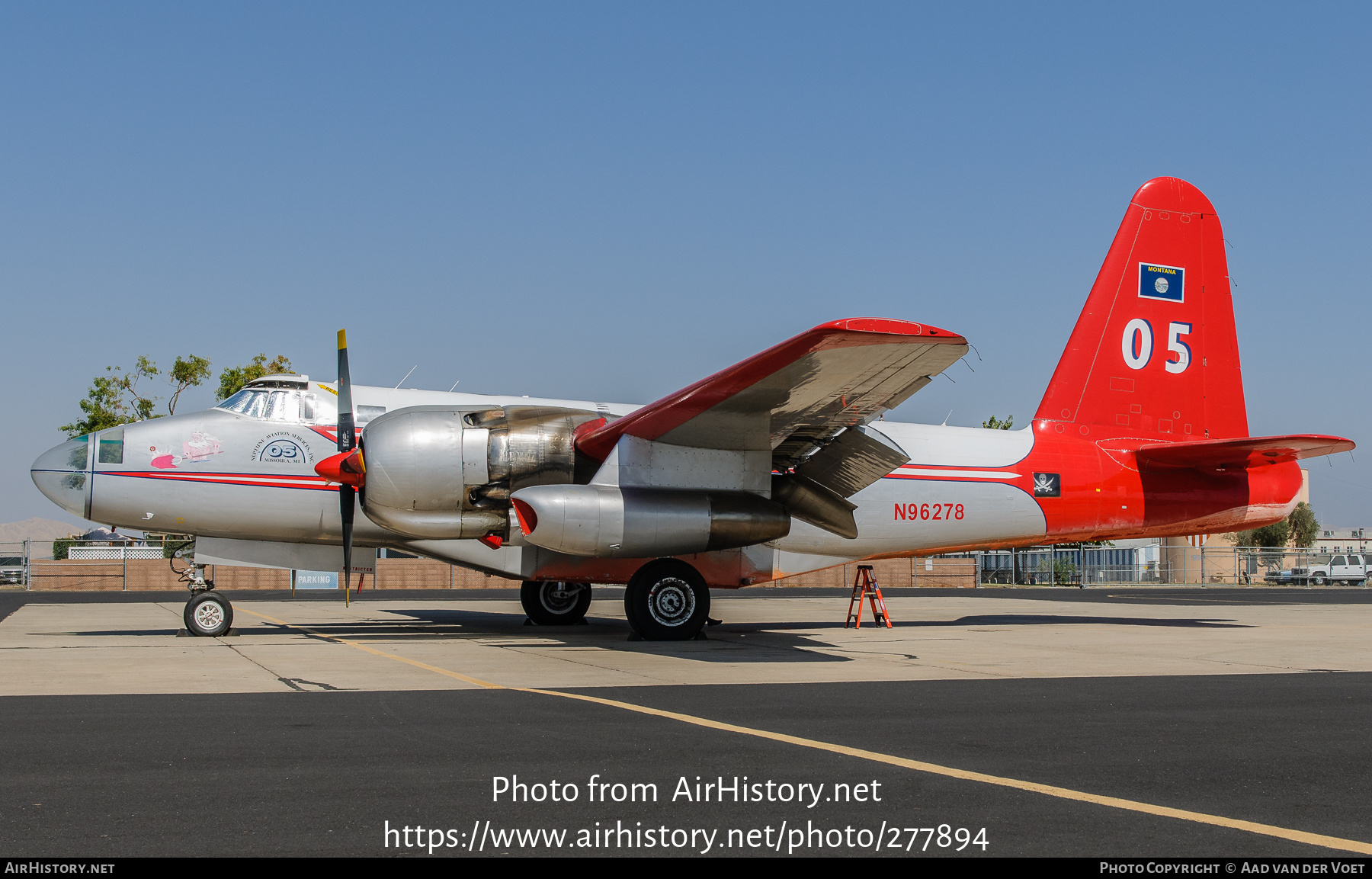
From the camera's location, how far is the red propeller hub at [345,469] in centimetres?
1509

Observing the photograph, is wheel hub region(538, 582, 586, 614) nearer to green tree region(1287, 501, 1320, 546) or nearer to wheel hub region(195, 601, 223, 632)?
wheel hub region(195, 601, 223, 632)

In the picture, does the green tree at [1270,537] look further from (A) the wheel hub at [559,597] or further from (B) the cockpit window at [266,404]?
(B) the cockpit window at [266,404]

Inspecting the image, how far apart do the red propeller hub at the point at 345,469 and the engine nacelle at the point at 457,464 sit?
42 centimetres

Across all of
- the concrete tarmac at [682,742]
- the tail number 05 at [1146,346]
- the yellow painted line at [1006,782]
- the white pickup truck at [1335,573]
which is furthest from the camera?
the white pickup truck at [1335,573]

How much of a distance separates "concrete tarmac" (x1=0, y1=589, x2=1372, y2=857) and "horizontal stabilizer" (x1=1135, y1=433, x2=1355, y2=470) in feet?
10.3

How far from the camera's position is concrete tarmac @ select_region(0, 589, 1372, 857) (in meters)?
4.86

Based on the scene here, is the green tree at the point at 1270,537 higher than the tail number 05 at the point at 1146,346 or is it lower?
lower

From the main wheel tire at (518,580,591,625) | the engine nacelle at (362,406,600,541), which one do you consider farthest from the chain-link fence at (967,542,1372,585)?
the engine nacelle at (362,406,600,541)

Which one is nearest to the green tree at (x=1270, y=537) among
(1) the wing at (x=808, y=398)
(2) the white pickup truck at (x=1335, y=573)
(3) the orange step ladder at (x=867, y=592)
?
(2) the white pickup truck at (x=1335, y=573)

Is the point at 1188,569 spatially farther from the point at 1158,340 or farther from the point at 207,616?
the point at 207,616

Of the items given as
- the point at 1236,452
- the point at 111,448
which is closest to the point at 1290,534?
the point at 1236,452

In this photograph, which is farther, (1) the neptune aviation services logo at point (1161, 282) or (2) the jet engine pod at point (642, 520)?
(1) the neptune aviation services logo at point (1161, 282)

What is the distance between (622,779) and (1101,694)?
577 cm
